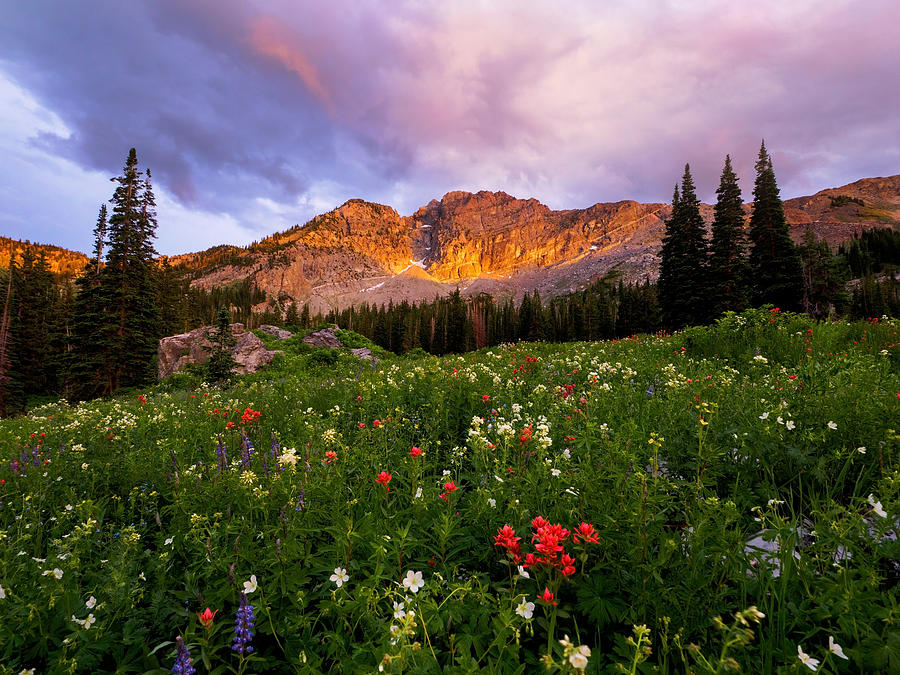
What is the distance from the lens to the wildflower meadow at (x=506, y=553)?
5.63 feet

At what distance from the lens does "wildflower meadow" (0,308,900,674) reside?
5.63ft

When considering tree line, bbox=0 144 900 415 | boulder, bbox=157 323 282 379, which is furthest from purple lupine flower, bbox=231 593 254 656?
boulder, bbox=157 323 282 379

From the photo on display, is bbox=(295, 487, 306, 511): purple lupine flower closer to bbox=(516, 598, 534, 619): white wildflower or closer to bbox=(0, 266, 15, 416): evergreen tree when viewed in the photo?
bbox=(516, 598, 534, 619): white wildflower

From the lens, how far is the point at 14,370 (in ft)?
131

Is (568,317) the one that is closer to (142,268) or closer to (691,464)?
(142,268)

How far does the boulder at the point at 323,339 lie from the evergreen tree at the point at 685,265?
32.8m

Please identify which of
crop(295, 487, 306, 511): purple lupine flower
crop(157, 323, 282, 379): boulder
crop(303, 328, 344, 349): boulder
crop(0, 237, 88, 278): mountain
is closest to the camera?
crop(295, 487, 306, 511): purple lupine flower

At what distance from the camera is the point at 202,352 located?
22250mm

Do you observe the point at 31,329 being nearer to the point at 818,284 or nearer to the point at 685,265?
the point at 685,265

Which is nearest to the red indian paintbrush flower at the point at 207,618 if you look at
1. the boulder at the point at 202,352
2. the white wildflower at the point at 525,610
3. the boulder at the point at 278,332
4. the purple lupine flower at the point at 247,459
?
the white wildflower at the point at 525,610

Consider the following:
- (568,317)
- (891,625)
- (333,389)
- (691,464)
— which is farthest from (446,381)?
(568,317)

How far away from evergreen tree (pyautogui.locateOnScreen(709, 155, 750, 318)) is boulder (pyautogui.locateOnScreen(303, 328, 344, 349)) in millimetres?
A: 33012

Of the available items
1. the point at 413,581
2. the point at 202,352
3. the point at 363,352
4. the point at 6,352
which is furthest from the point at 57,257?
the point at 413,581

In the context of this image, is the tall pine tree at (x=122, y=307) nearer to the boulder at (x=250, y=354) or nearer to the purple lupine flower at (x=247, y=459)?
the boulder at (x=250, y=354)
